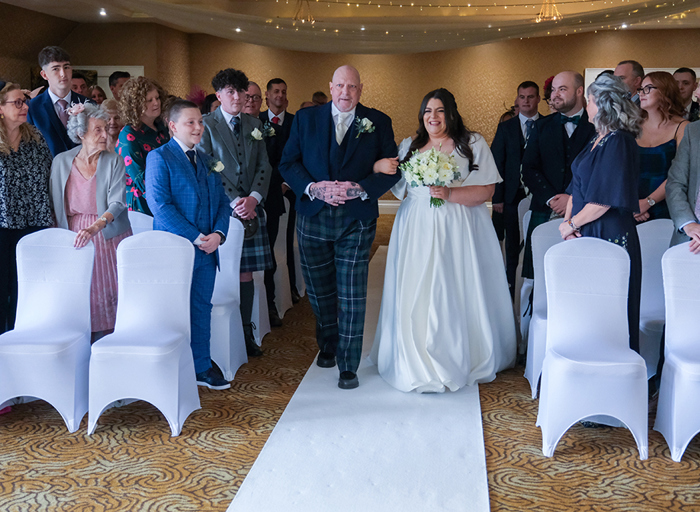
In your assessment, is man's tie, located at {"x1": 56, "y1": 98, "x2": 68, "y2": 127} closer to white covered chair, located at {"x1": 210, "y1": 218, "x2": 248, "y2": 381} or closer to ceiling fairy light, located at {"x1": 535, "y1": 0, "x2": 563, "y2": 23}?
white covered chair, located at {"x1": 210, "y1": 218, "x2": 248, "y2": 381}

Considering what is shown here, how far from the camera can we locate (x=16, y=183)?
3.86 m

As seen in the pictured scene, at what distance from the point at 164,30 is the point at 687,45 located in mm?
9459

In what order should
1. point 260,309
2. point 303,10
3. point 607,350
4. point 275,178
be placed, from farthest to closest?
point 303,10 < point 275,178 < point 260,309 < point 607,350

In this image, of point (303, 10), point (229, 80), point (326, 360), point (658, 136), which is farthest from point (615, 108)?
point (303, 10)

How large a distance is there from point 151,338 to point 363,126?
169 centimetres

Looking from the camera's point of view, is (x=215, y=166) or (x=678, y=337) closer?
(x=678, y=337)

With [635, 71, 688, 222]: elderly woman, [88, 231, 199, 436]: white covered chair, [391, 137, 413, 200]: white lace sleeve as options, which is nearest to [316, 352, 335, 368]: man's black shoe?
[88, 231, 199, 436]: white covered chair

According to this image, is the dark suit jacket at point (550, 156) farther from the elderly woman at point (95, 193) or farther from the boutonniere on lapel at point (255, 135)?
the elderly woman at point (95, 193)

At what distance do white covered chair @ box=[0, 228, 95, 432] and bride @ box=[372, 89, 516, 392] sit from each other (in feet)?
5.85

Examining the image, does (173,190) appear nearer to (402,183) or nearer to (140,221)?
(140,221)

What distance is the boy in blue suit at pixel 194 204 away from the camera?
3.77 metres

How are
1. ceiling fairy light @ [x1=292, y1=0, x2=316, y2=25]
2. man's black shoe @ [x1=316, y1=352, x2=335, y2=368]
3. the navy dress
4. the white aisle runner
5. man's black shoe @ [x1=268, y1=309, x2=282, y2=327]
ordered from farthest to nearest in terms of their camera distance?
ceiling fairy light @ [x1=292, y1=0, x2=316, y2=25] < man's black shoe @ [x1=268, y1=309, x2=282, y2=327] < man's black shoe @ [x1=316, y1=352, x2=335, y2=368] < the navy dress < the white aisle runner

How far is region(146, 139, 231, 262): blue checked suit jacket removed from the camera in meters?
3.77

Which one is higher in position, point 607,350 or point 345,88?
point 345,88
